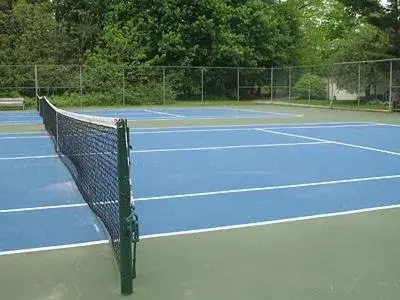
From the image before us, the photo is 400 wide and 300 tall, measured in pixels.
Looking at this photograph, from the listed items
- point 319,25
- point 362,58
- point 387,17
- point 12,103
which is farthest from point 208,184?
point 319,25

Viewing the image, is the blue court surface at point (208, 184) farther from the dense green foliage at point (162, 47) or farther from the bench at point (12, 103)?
the dense green foliage at point (162, 47)

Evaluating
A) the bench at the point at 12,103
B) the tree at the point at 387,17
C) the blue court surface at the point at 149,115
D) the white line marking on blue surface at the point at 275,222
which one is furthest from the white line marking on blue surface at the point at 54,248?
the tree at the point at 387,17

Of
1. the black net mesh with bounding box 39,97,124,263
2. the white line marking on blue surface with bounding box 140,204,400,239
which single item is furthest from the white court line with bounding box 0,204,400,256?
the black net mesh with bounding box 39,97,124,263

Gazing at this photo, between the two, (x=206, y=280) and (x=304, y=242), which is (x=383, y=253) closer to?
(x=304, y=242)

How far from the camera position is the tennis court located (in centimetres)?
479

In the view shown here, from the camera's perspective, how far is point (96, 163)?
6324 mm

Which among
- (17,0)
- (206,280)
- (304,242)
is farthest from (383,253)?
(17,0)

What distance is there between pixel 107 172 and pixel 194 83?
27819 millimetres

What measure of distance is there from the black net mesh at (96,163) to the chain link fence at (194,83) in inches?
777

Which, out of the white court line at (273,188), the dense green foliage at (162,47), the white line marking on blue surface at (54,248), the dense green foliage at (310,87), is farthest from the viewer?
the dense green foliage at (310,87)

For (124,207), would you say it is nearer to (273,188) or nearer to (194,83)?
(273,188)

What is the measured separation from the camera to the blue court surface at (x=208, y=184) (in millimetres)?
5383

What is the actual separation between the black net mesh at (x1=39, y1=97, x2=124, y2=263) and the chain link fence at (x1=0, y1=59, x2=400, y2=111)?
64.7 ft

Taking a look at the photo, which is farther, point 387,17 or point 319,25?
point 319,25
